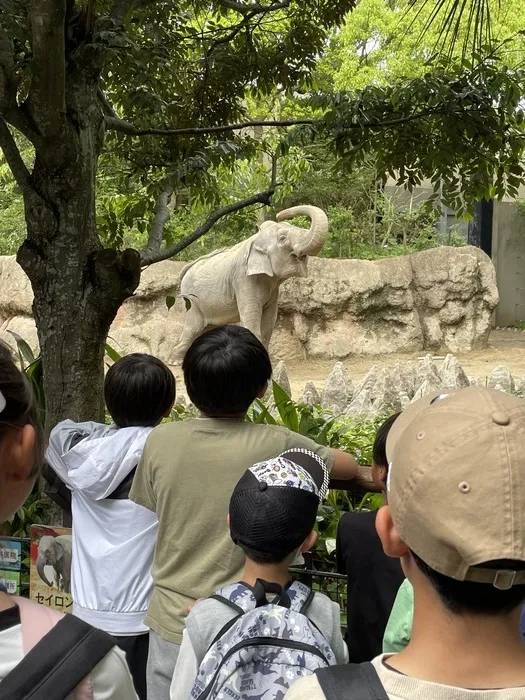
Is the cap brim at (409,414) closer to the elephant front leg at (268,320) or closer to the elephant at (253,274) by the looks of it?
the elephant at (253,274)

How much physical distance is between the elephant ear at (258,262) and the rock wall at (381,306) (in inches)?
182

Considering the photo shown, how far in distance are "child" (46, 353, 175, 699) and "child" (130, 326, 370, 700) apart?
182mm

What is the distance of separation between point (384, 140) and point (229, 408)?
6.90ft

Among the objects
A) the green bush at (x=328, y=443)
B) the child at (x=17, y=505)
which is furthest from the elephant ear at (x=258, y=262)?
the child at (x=17, y=505)

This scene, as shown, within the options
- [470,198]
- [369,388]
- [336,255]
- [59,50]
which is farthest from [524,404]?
[336,255]

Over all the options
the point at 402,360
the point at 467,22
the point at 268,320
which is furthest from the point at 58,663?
the point at 402,360

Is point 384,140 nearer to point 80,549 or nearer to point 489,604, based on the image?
point 80,549

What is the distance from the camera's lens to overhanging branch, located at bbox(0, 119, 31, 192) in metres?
3.29

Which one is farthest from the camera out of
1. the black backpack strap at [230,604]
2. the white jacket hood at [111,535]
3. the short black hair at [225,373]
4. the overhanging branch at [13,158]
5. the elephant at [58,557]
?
the overhanging branch at [13,158]

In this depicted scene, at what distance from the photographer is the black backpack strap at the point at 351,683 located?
940 millimetres

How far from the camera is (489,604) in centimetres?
97

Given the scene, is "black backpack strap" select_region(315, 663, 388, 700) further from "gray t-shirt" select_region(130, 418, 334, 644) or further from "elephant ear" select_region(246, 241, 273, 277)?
"elephant ear" select_region(246, 241, 273, 277)

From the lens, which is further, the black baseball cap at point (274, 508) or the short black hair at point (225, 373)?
the short black hair at point (225, 373)

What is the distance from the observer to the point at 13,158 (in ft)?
10.9
